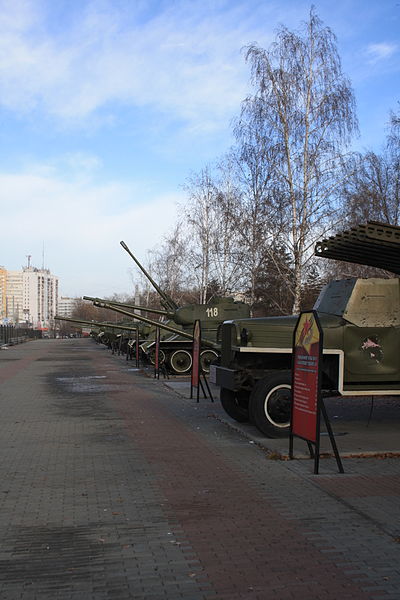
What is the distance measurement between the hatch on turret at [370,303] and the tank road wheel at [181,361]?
13306 mm

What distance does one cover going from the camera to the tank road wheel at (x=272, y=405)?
8.98 meters

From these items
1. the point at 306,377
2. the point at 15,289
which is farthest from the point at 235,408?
the point at 15,289

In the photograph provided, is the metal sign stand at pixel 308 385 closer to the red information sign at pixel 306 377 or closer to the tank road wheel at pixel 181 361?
the red information sign at pixel 306 377

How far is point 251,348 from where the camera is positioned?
9336 millimetres

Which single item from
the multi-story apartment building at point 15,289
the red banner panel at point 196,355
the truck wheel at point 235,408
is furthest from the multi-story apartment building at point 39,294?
the truck wheel at point 235,408

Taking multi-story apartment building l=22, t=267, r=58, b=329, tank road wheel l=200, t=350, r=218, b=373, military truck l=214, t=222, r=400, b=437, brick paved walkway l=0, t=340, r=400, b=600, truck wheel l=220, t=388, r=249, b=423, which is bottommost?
brick paved walkway l=0, t=340, r=400, b=600

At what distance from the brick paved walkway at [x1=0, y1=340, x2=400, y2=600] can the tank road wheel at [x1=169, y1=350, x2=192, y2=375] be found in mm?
12634

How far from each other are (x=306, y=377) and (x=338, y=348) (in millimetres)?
2033

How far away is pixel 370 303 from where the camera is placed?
9422mm

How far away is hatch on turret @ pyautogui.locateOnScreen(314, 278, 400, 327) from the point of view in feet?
30.6

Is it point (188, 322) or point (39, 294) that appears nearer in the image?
point (188, 322)

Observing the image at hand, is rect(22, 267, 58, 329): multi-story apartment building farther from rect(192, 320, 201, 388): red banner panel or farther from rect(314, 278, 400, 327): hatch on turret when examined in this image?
rect(314, 278, 400, 327): hatch on turret

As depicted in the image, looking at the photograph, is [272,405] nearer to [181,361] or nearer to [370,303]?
[370,303]

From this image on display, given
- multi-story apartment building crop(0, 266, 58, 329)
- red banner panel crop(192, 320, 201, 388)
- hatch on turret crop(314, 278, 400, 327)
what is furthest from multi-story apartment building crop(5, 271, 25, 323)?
hatch on turret crop(314, 278, 400, 327)
